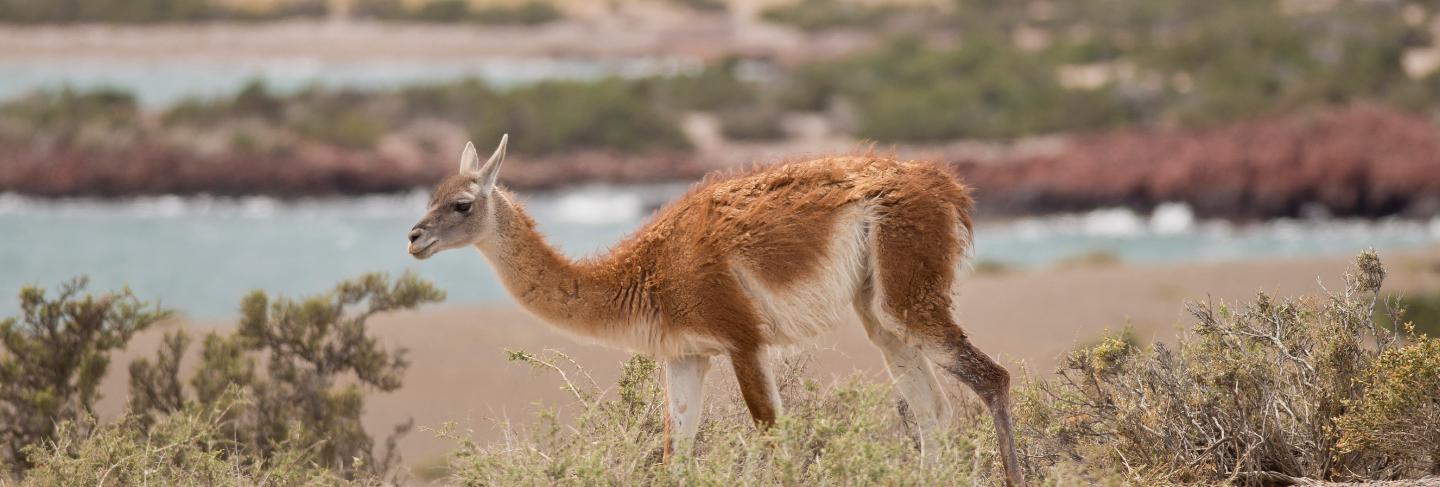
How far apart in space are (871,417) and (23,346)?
5.19 metres

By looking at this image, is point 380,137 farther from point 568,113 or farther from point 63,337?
point 63,337

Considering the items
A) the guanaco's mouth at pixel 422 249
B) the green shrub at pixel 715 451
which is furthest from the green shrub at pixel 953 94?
the guanaco's mouth at pixel 422 249

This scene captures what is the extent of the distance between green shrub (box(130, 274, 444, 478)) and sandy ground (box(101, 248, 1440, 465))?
7.72 ft

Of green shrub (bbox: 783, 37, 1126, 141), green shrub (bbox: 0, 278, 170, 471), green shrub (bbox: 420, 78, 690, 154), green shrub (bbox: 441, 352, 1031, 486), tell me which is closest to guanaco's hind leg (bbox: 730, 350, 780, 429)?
green shrub (bbox: 441, 352, 1031, 486)

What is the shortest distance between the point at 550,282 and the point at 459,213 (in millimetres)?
483

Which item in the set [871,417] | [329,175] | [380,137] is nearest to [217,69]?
[380,137]

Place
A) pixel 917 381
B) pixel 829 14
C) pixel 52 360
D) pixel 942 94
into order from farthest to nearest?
pixel 829 14 → pixel 942 94 → pixel 52 360 → pixel 917 381

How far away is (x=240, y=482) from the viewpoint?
7.25 m

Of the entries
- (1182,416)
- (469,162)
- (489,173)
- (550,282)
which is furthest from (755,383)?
(1182,416)

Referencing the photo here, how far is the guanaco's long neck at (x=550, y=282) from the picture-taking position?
691 centimetres

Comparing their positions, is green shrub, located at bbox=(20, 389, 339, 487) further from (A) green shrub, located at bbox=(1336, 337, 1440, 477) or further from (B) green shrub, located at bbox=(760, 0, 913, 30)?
(B) green shrub, located at bbox=(760, 0, 913, 30)

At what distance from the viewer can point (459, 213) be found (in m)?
6.75

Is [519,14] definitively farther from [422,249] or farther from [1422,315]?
[422,249]

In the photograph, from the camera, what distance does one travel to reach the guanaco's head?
21.9 ft
